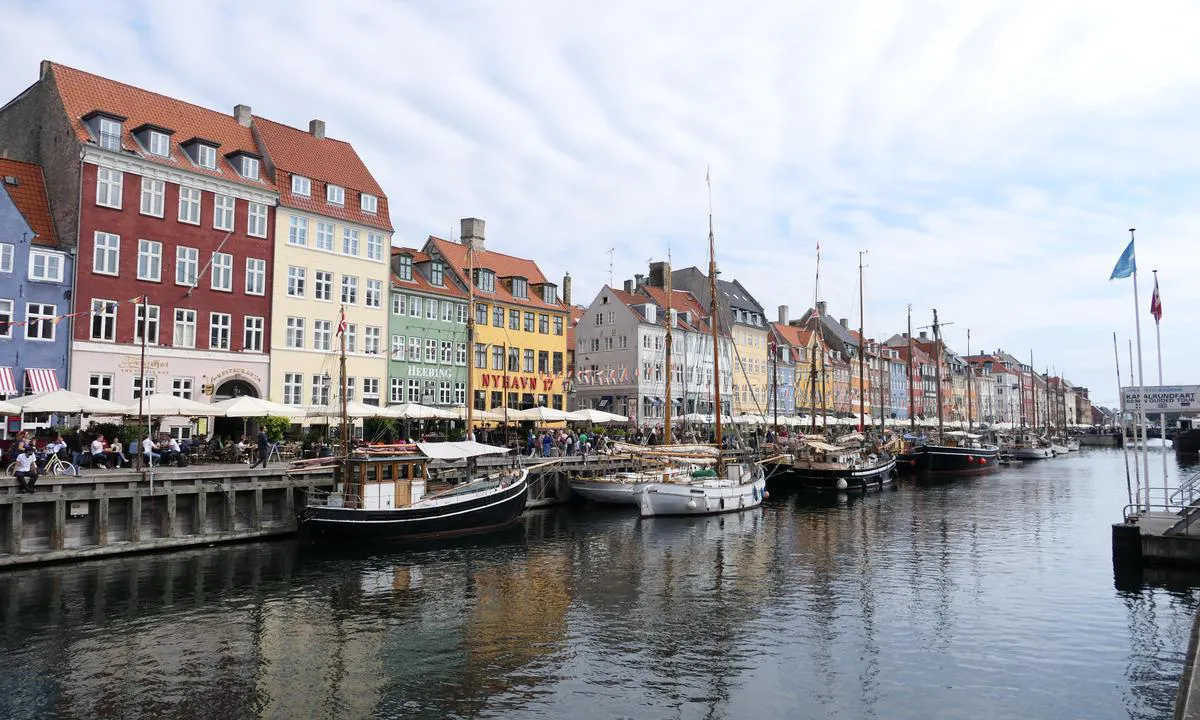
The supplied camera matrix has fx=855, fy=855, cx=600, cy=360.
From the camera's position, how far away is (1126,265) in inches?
1049

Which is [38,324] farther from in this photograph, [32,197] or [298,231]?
[298,231]

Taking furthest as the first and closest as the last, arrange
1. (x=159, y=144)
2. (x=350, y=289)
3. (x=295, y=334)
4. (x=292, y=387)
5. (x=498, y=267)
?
(x=498, y=267) → (x=350, y=289) → (x=295, y=334) → (x=292, y=387) → (x=159, y=144)

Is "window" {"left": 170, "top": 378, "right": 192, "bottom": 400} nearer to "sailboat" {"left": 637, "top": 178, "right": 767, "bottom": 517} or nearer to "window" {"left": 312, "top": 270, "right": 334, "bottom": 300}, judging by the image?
"window" {"left": 312, "top": 270, "right": 334, "bottom": 300}

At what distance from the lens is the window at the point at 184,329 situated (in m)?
44.6

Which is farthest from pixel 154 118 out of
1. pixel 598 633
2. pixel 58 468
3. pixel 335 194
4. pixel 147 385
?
pixel 598 633

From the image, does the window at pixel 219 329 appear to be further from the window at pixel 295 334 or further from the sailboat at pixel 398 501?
the sailboat at pixel 398 501

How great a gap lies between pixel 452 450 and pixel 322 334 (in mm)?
19860

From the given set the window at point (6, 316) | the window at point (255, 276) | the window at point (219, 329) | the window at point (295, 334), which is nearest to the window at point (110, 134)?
the window at point (255, 276)

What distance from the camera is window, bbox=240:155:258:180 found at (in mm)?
48688

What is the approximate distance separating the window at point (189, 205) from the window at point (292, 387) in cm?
992

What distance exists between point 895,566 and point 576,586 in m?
11.7

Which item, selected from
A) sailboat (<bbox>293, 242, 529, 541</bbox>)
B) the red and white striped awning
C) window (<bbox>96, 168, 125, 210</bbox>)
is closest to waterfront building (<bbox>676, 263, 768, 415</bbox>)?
window (<bbox>96, 168, 125, 210</bbox>)

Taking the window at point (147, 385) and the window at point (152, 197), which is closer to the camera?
the window at point (147, 385)

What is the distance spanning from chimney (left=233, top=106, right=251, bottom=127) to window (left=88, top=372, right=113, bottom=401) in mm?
18892
